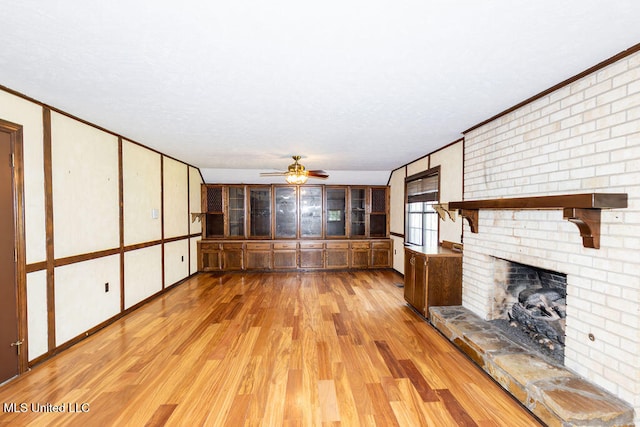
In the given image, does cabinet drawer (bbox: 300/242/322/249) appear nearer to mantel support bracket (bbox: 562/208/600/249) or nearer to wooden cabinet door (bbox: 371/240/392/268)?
wooden cabinet door (bbox: 371/240/392/268)

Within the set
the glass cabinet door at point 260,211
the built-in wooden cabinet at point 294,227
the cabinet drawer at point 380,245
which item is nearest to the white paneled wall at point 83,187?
the built-in wooden cabinet at point 294,227

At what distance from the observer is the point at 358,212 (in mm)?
7148

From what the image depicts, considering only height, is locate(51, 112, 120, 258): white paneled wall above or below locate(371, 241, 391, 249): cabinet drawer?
above

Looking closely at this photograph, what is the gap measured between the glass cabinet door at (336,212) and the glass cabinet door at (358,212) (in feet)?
0.77

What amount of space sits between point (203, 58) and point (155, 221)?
3.69 meters

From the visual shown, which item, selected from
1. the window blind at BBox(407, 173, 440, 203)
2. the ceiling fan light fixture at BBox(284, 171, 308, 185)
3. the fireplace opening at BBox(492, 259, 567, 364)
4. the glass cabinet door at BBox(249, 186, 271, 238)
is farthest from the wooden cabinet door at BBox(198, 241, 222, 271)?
the fireplace opening at BBox(492, 259, 567, 364)

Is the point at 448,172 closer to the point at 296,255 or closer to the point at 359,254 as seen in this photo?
the point at 359,254

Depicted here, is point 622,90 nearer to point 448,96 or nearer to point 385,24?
point 448,96

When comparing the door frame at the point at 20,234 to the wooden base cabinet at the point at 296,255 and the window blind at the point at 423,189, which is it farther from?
the window blind at the point at 423,189

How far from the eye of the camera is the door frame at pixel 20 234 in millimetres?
2389

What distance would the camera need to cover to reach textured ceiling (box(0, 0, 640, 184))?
142 cm

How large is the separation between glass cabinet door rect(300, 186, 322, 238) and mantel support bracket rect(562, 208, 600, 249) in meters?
5.43

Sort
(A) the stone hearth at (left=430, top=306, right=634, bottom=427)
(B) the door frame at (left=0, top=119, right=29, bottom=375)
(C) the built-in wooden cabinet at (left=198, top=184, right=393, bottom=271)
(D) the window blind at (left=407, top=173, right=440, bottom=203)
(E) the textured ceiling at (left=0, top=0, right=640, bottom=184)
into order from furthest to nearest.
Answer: (C) the built-in wooden cabinet at (left=198, top=184, right=393, bottom=271) < (D) the window blind at (left=407, top=173, right=440, bottom=203) < (B) the door frame at (left=0, top=119, right=29, bottom=375) < (A) the stone hearth at (left=430, top=306, right=634, bottom=427) < (E) the textured ceiling at (left=0, top=0, right=640, bottom=184)

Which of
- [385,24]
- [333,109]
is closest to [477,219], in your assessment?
[333,109]
